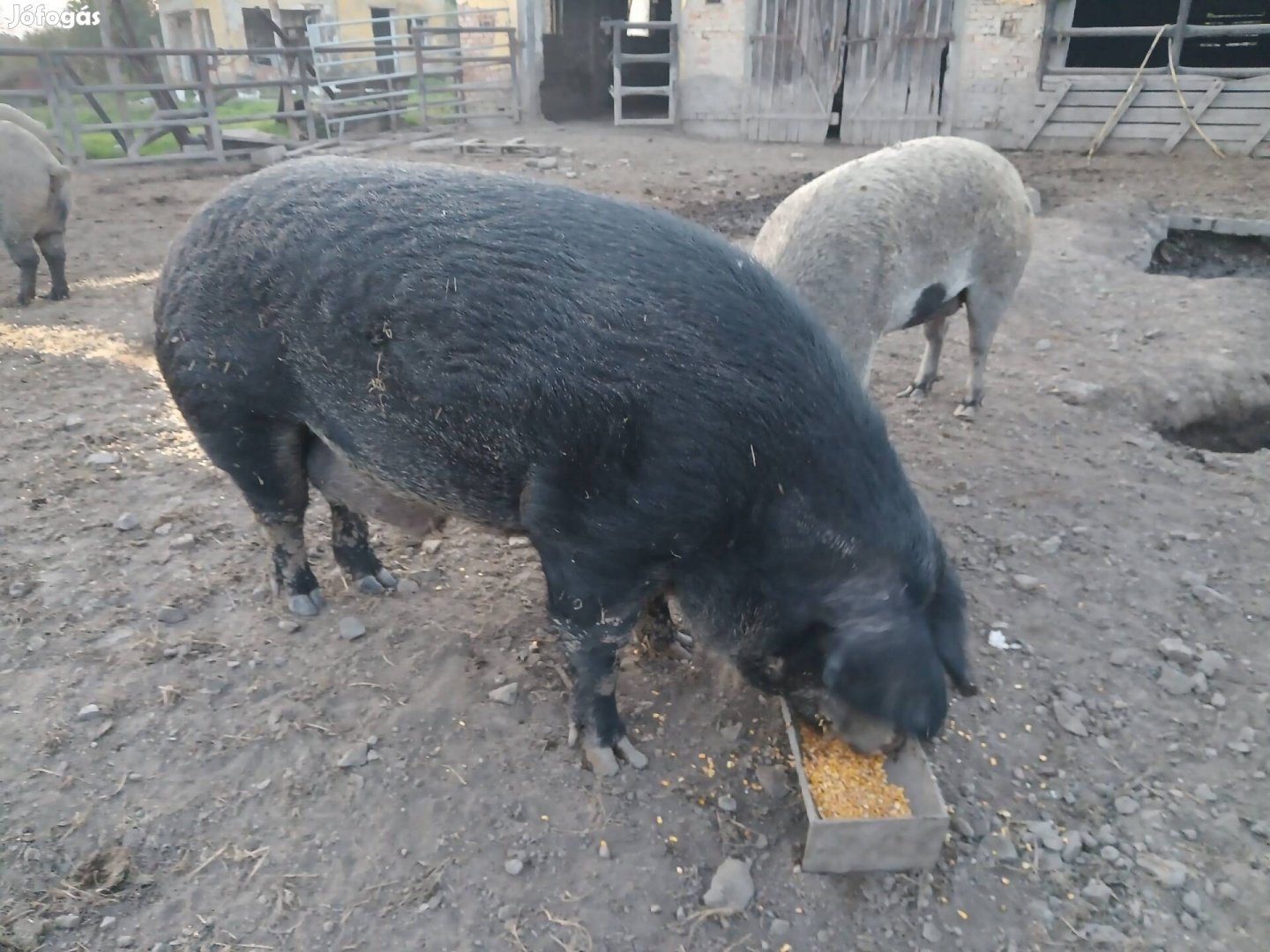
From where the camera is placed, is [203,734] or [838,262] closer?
[203,734]

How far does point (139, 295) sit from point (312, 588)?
15.5ft

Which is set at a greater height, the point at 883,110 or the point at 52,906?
the point at 883,110

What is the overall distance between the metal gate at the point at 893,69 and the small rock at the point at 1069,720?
12303 mm

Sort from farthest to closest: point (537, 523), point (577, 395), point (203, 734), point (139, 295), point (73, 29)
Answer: point (73, 29)
point (139, 295)
point (203, 734)
point (537, 523)
point (577, 395)

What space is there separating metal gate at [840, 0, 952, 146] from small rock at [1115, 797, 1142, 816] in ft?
41.5

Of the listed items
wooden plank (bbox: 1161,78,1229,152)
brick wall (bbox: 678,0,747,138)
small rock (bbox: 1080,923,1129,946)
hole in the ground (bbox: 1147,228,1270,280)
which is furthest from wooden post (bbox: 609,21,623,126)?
small rock (bbox: 1080,923,1129,946)

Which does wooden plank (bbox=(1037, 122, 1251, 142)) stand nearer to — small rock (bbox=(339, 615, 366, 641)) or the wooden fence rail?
the wooden fence rail

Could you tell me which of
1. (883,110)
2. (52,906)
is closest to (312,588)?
(52,906)

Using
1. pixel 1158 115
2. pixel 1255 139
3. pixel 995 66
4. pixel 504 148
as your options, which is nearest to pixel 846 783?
pixel 504 148

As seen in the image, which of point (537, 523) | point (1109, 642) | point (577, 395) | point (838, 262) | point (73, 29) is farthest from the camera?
point (73, 29)

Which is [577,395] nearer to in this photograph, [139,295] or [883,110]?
[139,295]

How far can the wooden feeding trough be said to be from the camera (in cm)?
225

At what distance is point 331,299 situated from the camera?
2482 millimetres

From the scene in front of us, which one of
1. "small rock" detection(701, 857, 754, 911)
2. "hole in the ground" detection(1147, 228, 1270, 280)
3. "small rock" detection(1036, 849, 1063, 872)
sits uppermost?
"hole in the ground" detection(1147, 228, 1270, 280)
